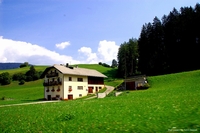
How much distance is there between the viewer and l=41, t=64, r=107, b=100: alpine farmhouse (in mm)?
63562

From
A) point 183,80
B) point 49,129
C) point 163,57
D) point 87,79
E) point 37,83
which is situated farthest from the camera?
point 37,83

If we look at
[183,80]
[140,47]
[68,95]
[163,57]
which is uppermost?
[140,47]

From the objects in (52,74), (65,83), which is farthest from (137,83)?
(52,74)

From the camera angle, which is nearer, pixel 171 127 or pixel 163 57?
pixel 171 127

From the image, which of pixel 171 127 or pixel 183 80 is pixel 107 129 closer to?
pixel 171 127

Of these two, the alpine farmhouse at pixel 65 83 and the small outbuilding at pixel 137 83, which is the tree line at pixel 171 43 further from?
the alpine farmhouse at pixel 65 83

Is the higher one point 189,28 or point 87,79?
point 189,28

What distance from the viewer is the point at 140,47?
3543 inches

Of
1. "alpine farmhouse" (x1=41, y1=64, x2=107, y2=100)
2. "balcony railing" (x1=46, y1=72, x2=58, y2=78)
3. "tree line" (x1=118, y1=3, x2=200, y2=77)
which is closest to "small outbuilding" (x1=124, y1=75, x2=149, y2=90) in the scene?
"tree line" (x1=118, y1=3, x2=200, y2=77)

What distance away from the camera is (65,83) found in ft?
209

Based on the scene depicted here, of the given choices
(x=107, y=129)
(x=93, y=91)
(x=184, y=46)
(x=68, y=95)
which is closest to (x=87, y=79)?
(x=93, y=91)

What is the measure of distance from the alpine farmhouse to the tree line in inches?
675

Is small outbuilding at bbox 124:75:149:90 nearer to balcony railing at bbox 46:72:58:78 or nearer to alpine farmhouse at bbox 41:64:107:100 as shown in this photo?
alpine farmhouse at bbox 41:64:107:100

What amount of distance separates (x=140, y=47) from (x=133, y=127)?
81.8 meters
